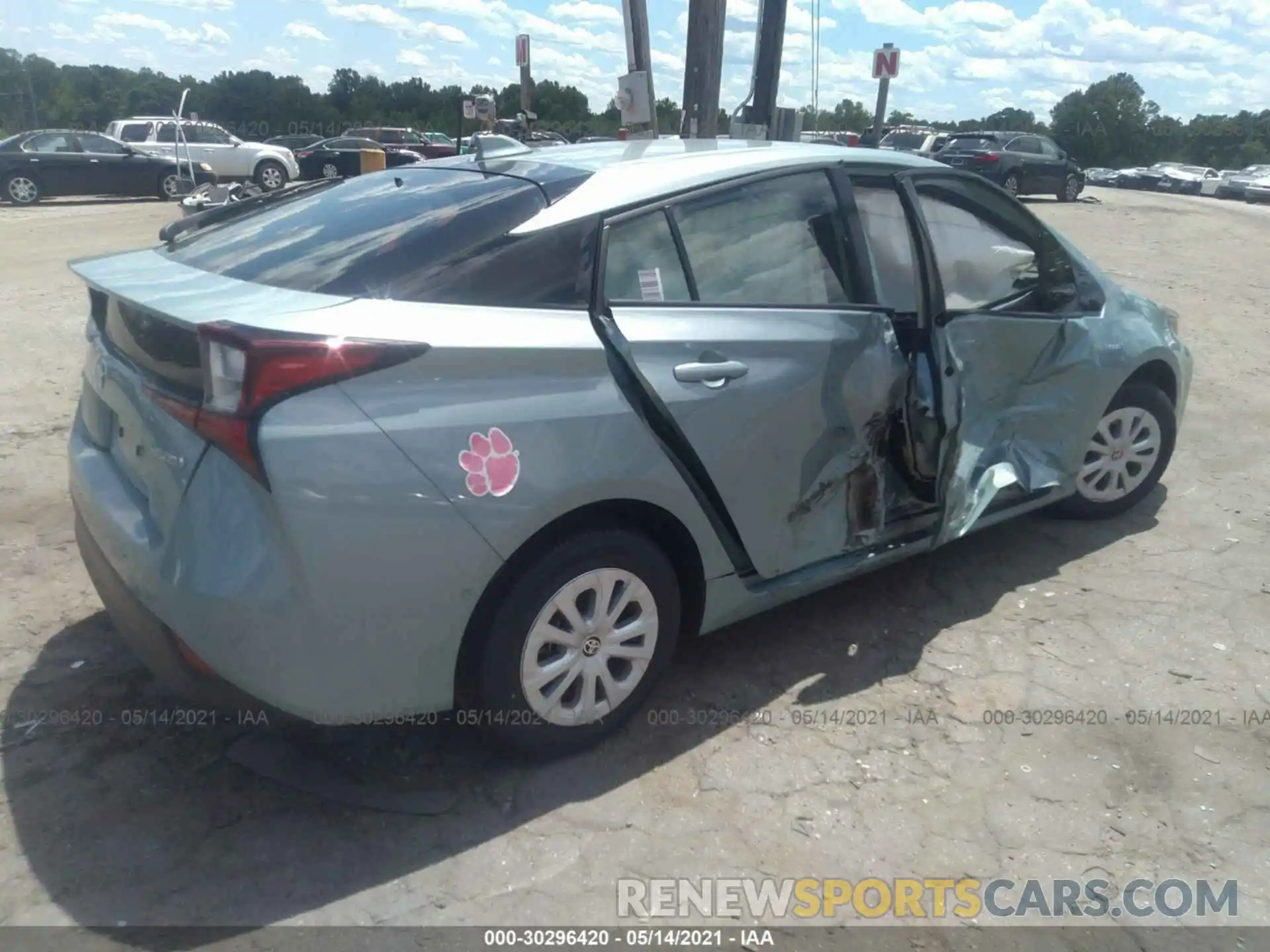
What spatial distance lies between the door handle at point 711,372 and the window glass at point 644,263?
0.74 feet

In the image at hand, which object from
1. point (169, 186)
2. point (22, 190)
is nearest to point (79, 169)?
point (22, 190)

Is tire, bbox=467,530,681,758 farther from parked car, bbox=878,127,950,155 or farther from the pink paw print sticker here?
parked car, bbox=878,127,950,155

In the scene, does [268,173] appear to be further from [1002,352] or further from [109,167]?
[1002,352]

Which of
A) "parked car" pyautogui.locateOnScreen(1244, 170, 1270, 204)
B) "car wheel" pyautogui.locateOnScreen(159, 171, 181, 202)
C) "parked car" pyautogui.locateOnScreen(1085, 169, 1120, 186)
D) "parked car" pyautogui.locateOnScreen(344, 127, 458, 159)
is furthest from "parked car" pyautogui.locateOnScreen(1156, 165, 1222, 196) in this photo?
"car wheel" pyautogui.locateOnScreen(159, 171, 181, 202)

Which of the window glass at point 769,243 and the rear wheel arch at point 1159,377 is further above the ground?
the window glass at point 769,243

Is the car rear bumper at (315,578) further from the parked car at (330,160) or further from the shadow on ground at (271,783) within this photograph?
the parked car at (330,160)

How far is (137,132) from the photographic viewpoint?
930 inches

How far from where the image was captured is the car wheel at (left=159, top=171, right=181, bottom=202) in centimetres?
2095

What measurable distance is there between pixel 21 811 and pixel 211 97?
46641mm

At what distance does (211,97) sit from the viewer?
1708 inches

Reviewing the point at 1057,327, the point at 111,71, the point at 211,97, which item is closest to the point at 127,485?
the point at 1057,327

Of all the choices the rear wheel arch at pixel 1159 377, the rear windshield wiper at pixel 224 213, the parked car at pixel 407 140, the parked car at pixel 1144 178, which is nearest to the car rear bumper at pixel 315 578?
the rear windshield wiper at pixel 224 213

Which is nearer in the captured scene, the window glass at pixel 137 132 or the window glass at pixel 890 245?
the window glass at pixel 890 245

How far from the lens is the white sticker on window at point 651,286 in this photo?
3111 mm
